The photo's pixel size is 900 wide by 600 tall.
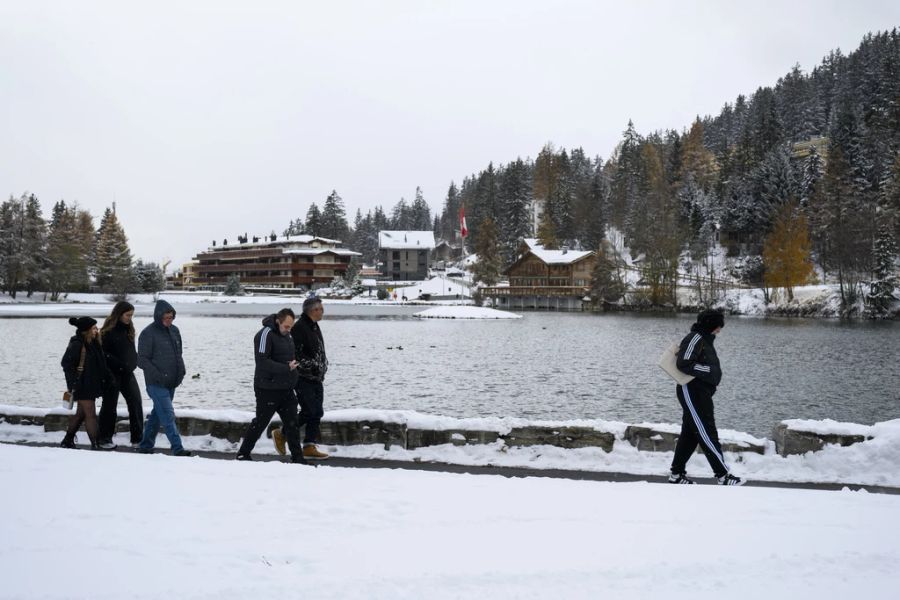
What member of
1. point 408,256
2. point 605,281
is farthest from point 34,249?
point 605,281

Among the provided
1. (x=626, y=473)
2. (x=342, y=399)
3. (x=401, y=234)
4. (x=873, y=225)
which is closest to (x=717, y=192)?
(x=873, y=225)

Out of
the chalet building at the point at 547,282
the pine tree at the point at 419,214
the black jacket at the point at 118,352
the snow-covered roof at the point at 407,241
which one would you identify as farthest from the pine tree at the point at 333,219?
the black jacket at the point at 118,352

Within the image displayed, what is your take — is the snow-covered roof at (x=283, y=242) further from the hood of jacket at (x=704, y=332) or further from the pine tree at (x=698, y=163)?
the hood of jacket at (x=704, y=332)

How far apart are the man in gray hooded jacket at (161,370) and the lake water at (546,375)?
9222mm

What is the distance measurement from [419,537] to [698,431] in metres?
3.88

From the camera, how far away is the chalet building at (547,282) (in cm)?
9106

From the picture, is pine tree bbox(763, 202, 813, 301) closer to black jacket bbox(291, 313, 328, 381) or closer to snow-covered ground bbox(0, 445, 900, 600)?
snow-covered ground bbox(0, 445, 900, 600)

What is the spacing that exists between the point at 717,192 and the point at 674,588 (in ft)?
342

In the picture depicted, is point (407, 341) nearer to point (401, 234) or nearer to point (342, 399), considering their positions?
point (342, 399)

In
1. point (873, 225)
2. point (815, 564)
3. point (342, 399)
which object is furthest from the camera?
point (873, 225)

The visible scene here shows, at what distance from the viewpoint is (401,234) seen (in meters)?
132

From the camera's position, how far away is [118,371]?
8.94m

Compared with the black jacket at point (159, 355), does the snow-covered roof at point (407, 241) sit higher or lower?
higher

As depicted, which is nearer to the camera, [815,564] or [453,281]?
[815,564]
